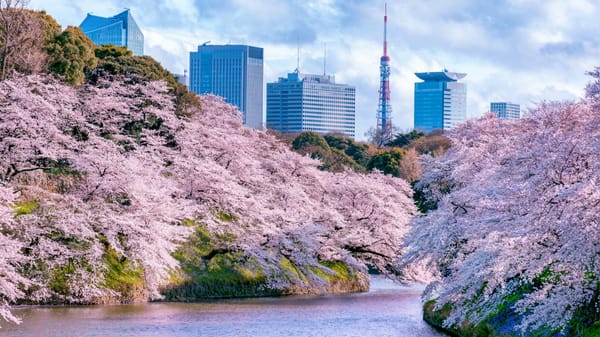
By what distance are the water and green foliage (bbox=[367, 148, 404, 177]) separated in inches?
1945

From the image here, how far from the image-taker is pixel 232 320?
37.1 meters

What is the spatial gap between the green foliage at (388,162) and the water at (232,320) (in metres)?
49.4

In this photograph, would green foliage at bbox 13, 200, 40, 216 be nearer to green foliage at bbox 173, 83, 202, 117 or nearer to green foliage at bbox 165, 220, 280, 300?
green foliage at bbox 165, 220, 280, 300

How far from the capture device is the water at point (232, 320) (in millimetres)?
32688

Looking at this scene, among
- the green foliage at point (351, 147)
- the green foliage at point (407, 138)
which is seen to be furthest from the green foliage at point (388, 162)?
the green foliage at point (407, 138)

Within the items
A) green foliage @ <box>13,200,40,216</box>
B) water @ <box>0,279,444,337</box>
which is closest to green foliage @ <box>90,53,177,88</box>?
green foliage @ <box>13,200,40,216</box>

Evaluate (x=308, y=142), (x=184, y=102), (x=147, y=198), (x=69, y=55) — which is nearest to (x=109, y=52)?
(x=184, y=102)

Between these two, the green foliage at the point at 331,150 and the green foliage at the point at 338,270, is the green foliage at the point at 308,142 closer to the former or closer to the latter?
the green foliage at the point at 331,150

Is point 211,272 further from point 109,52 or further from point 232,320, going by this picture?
point 109,52

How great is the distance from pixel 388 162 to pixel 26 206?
58.0 metres

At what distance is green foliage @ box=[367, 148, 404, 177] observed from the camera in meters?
96.6

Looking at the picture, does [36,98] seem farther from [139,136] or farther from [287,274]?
[287,274]

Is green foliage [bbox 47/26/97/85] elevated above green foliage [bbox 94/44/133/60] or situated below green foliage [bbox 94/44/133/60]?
below

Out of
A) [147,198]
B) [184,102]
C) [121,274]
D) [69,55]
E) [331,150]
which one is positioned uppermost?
[69,55]
